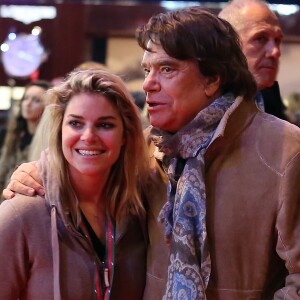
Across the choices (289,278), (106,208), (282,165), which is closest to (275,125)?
(282,165)

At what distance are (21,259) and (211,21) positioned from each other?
3.00 ft

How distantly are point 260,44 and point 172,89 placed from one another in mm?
967

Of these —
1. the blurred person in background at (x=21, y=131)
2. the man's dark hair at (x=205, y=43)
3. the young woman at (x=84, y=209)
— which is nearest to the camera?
the man's dark hair at (x=205, y=43)

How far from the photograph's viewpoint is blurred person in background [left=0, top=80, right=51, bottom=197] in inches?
189

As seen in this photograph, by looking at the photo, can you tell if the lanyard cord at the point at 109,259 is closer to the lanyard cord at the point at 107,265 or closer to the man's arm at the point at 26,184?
the lanyard cord at the point at 107,265

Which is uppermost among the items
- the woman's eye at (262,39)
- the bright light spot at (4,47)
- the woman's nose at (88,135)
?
the bright light spot at (4,47)

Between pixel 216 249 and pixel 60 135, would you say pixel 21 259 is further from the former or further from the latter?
pixel 216 249

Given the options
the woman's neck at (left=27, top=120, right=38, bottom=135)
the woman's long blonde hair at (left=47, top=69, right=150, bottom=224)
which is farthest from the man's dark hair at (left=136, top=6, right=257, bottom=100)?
the woman's neck at (left=27, top=120, right=38, bottom=135)

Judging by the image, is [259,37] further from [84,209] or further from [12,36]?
[12,36]

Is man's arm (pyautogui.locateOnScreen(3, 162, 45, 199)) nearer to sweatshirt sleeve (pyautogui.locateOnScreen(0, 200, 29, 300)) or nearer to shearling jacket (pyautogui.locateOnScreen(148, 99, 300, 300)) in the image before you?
sweatshirt sleeve (pyautogui.locateOnScreen(0, 200, 29, 300))

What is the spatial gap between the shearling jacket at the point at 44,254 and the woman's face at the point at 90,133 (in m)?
0.12

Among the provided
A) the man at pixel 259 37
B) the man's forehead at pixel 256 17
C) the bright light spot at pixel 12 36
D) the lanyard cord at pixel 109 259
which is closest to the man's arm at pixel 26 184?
the lanyard cord at pixel 109 259

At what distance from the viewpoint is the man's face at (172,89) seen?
198 cm

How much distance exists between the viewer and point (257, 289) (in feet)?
6.24
